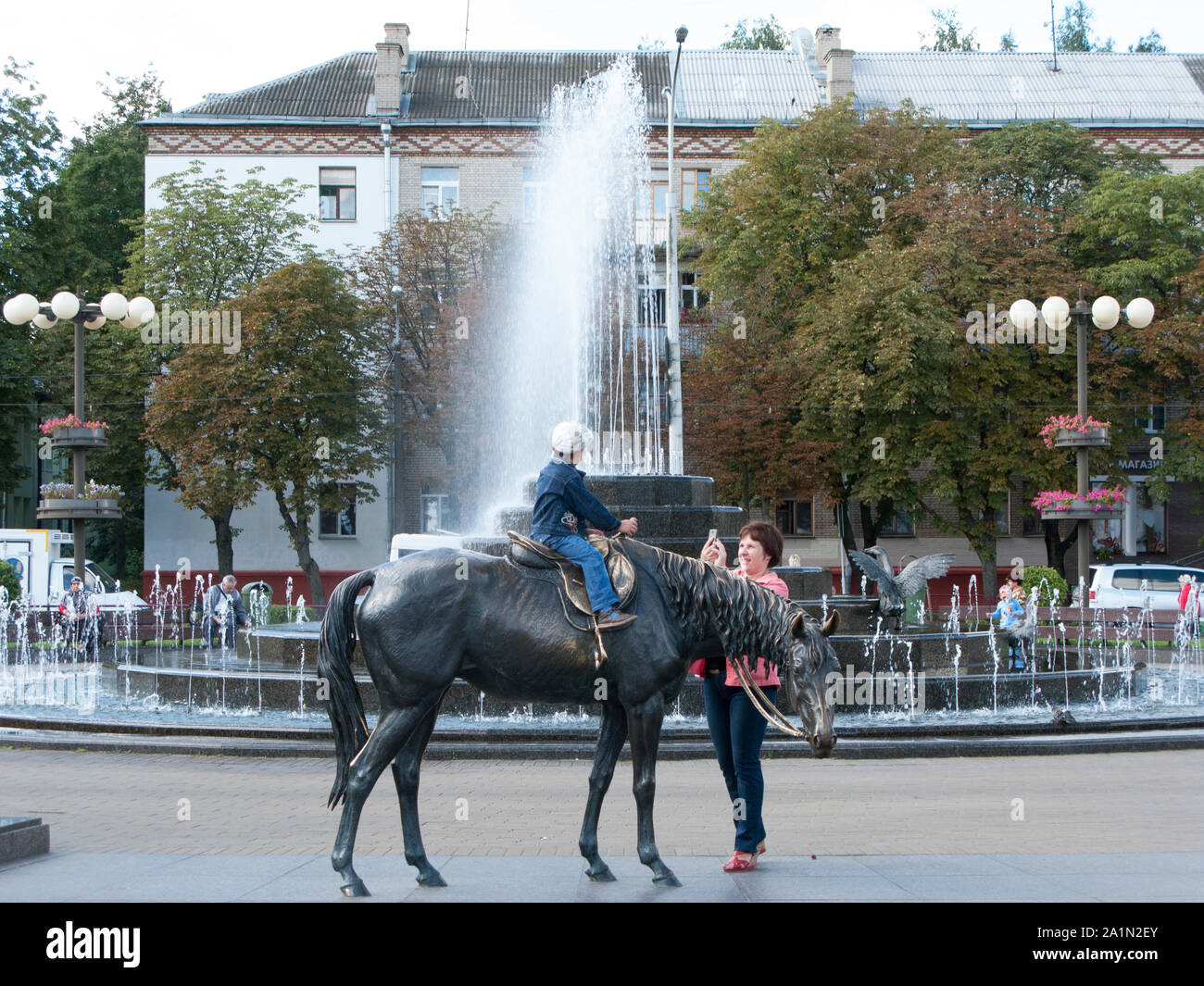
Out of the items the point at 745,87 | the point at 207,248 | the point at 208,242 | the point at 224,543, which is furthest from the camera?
the point at 745,87

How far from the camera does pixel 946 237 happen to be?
3709cm

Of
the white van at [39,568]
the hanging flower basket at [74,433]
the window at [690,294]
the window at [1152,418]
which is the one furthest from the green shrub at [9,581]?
the window at [1152,418]

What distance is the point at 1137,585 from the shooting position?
3428 centimetres

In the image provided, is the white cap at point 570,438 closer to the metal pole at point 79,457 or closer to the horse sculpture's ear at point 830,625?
the horse sculpture's ear at point 830,625

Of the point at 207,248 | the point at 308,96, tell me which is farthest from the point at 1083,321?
the point at 308,96

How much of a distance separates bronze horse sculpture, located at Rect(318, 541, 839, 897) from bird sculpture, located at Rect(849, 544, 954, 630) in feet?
36.6

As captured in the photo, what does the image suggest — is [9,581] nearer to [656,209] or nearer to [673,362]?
[673,362]

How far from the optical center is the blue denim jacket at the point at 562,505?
641 cm

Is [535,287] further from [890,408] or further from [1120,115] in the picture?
[1120,115]

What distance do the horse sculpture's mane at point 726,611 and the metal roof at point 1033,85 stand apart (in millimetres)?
46166

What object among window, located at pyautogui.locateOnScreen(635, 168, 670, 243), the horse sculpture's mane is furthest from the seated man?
the horse sculpture's mane

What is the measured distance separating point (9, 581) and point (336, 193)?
2093 cm

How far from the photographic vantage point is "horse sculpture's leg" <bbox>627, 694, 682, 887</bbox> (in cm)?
608

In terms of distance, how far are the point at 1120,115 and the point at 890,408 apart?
69.5 feet
